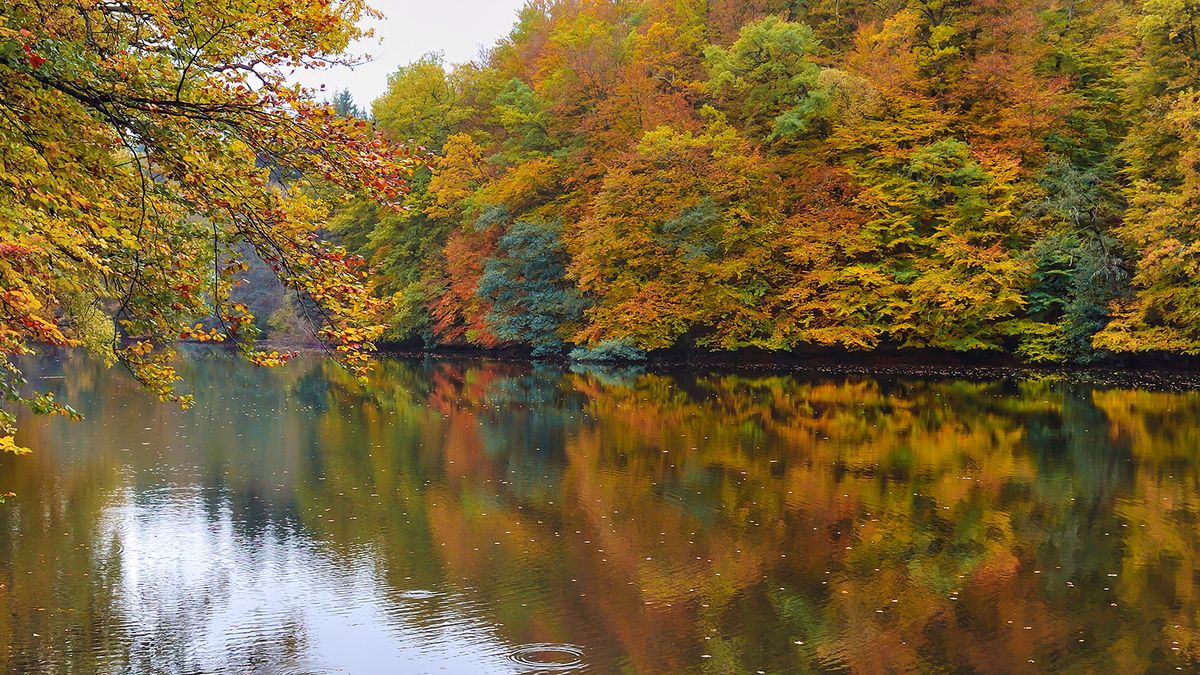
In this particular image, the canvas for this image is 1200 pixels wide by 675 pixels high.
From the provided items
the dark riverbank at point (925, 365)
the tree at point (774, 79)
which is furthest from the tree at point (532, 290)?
the tree at point (774, 79)

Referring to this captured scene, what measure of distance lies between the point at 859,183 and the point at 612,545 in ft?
90.3

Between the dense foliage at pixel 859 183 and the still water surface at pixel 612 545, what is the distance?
11.4 m

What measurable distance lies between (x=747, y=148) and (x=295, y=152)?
3223 cm

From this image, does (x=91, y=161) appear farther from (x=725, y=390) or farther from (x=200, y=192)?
(x=725, y=390)

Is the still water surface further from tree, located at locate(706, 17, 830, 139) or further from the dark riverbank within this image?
tree, located at locate(706, 17, 830, 139)

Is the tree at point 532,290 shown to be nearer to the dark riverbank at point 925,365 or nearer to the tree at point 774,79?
the dark riverbank at point 925,365

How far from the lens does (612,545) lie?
1087 cm

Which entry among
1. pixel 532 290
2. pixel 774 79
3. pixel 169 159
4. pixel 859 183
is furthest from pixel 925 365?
pixel 169 159

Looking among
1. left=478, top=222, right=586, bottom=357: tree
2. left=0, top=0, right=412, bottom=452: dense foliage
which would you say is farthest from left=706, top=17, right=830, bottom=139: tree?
left=0, top=0, right=412, bottom=452: dense foliage

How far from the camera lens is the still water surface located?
7.77 metres

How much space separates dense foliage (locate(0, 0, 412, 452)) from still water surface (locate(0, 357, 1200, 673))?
2.78 metres

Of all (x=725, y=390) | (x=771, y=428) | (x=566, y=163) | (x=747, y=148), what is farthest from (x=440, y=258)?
(x=771, y=428)

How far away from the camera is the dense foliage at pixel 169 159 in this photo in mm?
5297

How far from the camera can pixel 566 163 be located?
43.1 meters
